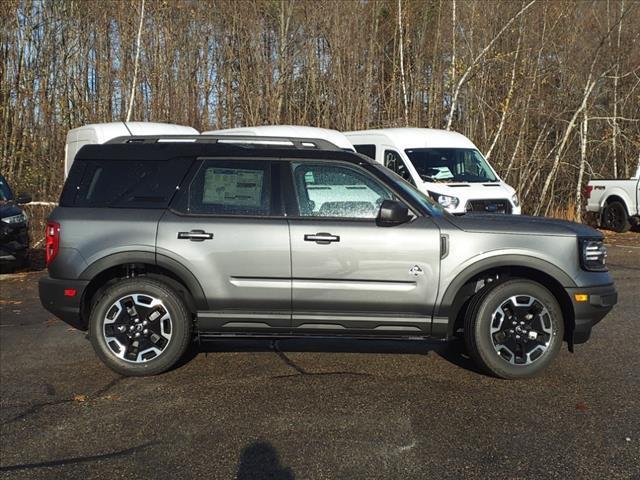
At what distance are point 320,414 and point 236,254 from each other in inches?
58.0

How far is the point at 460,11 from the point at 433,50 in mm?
1375

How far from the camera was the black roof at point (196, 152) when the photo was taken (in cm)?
591

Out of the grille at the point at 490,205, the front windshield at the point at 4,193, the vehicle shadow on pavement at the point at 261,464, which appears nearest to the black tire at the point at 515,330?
the vehicle shadow on pavement at the point at 261,464

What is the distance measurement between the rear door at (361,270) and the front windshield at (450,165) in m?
8.15

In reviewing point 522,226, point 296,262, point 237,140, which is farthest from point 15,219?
point 522,226

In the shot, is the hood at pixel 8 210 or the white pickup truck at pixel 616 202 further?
the white pickup truck at pixel 616 202

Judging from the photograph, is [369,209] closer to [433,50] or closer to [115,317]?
[115,317]

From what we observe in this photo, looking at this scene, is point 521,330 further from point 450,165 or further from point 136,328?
point 450,165

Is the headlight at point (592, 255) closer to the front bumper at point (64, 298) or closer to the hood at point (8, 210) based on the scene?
the front bumper at point (64, 298)

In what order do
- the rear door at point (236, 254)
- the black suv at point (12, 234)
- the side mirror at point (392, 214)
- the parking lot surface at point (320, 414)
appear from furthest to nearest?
1. the black suv at point (12, 234)
2. the rear door at point (236, 254)
3. the side mirror at point (392, 214)
4. the parking lot surface at point (320, 414)

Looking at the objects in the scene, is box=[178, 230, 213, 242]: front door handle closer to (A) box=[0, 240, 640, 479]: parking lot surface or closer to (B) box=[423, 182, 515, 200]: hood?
(A) box=[0, 240, 640, 479]: parking lot surface

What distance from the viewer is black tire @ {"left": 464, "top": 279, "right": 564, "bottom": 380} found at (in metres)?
5.63

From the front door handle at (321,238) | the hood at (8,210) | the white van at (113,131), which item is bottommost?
the front door handle at (321,238)

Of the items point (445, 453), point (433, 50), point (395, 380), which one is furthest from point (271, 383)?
point (433, 50)
